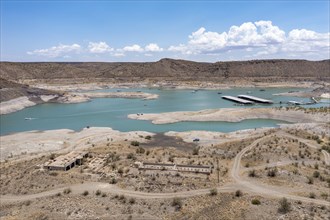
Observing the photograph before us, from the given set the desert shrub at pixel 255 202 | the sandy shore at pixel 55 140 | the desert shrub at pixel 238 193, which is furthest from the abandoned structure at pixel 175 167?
the sandy shore at pixel 55 140

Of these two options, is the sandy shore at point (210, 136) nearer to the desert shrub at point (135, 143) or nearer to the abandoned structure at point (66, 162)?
the desert shrub at point (135, 143)

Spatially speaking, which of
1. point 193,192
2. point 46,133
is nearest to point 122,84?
point 46,133

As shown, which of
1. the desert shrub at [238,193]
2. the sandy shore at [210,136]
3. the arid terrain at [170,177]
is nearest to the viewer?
the arid terrain at [170,177]

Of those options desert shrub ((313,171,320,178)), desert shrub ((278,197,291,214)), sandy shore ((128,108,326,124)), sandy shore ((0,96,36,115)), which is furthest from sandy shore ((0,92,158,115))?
desert shrub ((278,197,291,214))

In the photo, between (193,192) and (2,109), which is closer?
(193,192)

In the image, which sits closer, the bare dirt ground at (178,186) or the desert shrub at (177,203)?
the bare dirt ground at (178,186)

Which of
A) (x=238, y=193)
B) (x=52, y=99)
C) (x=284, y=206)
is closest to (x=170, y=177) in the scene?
(x=238, y=193)

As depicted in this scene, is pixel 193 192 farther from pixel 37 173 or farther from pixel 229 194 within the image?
pixel 37 173
